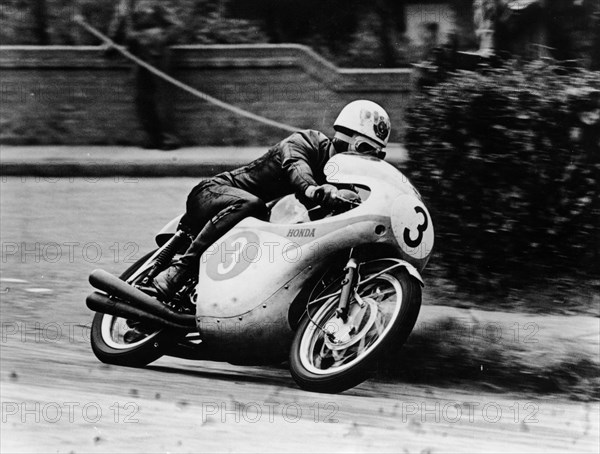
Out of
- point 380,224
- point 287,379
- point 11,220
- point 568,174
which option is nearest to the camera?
point 380,224

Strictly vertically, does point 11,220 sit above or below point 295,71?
below

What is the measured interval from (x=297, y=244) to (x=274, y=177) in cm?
44

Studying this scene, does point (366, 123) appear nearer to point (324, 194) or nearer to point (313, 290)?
point (324, 194)

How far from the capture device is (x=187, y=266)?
18.2 ft

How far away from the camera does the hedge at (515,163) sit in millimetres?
5875

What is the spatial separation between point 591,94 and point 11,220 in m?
3.67

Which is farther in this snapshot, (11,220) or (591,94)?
(11,220)

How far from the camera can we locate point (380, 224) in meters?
5.19

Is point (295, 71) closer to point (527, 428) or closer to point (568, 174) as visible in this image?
point (568, 174)

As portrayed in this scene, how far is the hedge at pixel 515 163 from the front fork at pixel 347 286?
89 centimetres

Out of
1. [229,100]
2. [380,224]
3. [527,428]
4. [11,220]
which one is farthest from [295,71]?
[527,428]

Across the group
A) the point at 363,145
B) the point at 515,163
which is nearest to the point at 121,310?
the point at 363,145
